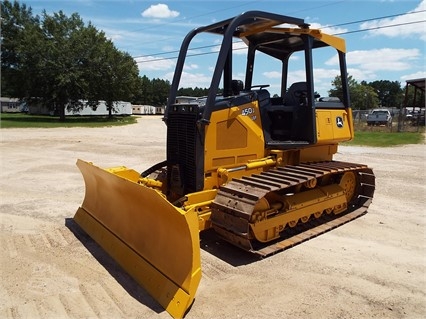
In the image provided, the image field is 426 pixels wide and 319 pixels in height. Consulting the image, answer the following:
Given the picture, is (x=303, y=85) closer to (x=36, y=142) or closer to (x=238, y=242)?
(x=238, y=242)

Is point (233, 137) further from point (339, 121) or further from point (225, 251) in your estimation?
point (339, 121)

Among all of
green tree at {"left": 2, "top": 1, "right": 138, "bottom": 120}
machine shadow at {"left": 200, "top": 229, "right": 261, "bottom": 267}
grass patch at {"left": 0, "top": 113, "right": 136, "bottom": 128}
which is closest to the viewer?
machine shadow at {"left": 200, "top": 229, "right": 261, "bottom": 267}

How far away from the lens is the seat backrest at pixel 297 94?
6141 mm

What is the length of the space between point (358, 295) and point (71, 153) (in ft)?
41.8

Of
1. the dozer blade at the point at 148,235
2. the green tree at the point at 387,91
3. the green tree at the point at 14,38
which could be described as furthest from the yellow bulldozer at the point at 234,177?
the green tree at the point at 387,91

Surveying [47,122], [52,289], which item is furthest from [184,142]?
[47,122]

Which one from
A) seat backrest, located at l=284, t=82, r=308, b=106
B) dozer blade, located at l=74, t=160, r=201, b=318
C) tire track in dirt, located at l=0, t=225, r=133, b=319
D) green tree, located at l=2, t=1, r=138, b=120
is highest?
green tree, located at l=2, t=1, r=138, b=120

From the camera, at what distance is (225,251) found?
5109 millimetres

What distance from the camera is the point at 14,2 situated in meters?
46.1

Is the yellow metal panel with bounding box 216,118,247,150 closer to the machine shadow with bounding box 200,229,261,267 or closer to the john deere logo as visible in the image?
the machine shadow with bounding box 200,229,261,267

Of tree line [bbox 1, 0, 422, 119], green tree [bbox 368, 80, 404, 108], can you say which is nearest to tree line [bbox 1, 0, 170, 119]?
tree line [bbox 1, 0, 422, 119]

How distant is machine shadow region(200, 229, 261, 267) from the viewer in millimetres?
4809

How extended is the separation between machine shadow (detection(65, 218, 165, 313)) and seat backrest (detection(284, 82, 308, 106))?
12.3ft

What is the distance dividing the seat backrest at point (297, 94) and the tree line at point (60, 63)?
33719 mm
